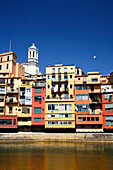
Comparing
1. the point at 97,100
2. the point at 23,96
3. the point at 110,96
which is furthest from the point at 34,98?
the point at 110,96

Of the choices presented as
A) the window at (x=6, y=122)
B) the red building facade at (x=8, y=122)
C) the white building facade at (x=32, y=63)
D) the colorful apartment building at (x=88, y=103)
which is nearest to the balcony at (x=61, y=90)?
the colorful apartment building at (x=88, y=103)

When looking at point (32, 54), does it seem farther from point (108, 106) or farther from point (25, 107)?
point (108, 106)

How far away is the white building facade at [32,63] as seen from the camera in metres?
117

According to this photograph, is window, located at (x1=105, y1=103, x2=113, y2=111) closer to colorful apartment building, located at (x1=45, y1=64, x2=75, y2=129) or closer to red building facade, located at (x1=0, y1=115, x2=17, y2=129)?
colorful apartment building, located at (x1=45, y1=64, x2=75, y2=129)

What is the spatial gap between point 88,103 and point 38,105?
16.8 meters

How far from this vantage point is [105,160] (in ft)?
113

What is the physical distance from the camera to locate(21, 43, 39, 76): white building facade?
117106mm

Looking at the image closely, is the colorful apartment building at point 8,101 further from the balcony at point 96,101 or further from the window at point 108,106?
the window at point 108,106

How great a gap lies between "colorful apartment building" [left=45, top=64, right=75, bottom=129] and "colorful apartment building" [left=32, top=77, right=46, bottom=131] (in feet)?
5.76

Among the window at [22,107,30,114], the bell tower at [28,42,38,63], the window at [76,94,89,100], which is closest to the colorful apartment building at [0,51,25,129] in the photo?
the window at [22,107,30,114]

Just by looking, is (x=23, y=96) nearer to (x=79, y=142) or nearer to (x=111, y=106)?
(x=79, y=142)

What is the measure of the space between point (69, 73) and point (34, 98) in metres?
15.0

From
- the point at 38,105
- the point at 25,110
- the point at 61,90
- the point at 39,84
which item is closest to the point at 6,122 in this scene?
the point at 25,110

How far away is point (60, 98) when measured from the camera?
65.6 meters
